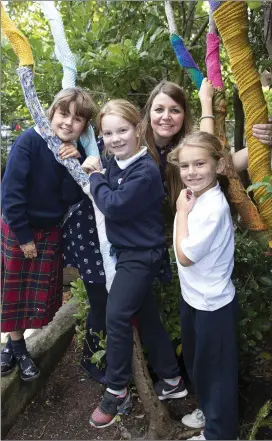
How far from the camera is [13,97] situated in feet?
12.1

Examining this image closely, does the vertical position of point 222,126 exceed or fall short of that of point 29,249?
it exceeds it

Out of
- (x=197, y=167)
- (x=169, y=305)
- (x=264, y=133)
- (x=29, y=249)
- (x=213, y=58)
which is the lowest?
(x=169, y=305)

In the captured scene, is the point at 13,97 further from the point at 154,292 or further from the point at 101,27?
the point at 154,292

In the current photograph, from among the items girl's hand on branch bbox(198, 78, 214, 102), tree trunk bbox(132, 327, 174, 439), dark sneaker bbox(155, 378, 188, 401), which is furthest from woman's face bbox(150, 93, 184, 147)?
dark sneaker bbox(155, 378, 188, 401)

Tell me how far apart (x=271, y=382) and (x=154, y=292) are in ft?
3.08

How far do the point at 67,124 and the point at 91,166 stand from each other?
0.74ft

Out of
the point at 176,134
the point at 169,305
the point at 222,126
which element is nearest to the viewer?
the point at 222,126

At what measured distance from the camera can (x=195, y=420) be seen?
2410 mm

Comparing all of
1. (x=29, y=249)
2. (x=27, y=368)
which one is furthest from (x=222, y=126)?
(x=27, y=368)

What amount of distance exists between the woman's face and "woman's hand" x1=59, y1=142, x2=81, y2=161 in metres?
0.42

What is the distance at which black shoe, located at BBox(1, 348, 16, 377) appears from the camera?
2.54 m

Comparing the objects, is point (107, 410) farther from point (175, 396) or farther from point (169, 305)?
point (169, 305)

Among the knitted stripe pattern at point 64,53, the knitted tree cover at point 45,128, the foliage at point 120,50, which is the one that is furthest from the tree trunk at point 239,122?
the knitted tree cover at point 45,128

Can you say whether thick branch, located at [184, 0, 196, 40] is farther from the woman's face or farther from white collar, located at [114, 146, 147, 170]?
white collar, located at [114, 146, 147, 170]
